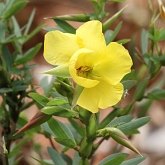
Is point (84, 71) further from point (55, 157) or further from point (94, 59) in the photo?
point (55, 157)

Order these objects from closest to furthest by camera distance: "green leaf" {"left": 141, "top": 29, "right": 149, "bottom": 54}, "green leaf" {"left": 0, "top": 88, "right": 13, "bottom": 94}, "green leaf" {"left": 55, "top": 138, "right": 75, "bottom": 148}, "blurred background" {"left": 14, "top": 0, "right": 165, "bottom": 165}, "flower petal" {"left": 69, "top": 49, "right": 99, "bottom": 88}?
"flower petal" {"left": 69, "top": 49, "right": 99, "bottom": 88}
"green leaf" {"left": 55, "top": 138, "right": 75, "bottom": 148}
"green leaf" {"left": 0, "top": 88, "right": 13, "bottom": 94}
"green leaf" {"left": 141, "top": 29, "right": 149, "bottom": 54}
"blurred background" {"left": 14, "top": 0, "right": 165, "bottom": 165}

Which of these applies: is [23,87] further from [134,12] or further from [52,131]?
[134,12]

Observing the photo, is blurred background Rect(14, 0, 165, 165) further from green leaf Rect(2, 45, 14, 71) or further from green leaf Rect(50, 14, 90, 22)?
green leaf Rect(50, 14, 90, 22)

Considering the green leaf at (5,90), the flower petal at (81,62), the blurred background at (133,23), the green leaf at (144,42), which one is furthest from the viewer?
the blurred background at (133,23)

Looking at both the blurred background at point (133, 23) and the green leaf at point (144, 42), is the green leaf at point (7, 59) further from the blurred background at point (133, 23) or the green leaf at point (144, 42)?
the blurred background at point (133, 23)

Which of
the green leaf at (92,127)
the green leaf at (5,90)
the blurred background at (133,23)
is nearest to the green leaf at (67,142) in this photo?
the green leaf at (92,127)

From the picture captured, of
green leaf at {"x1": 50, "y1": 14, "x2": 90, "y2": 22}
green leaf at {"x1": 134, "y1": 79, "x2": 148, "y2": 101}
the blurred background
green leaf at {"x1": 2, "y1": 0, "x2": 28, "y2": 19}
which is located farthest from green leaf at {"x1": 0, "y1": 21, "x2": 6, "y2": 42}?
the blurred background

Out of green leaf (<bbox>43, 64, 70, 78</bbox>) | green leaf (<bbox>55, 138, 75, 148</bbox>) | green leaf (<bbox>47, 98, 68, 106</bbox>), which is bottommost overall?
green leaf (<bbox>55, 138, 75, 148</bbox>)

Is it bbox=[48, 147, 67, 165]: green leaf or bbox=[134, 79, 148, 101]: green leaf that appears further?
bbox=[134, 79, 148, 101]: green leaf
